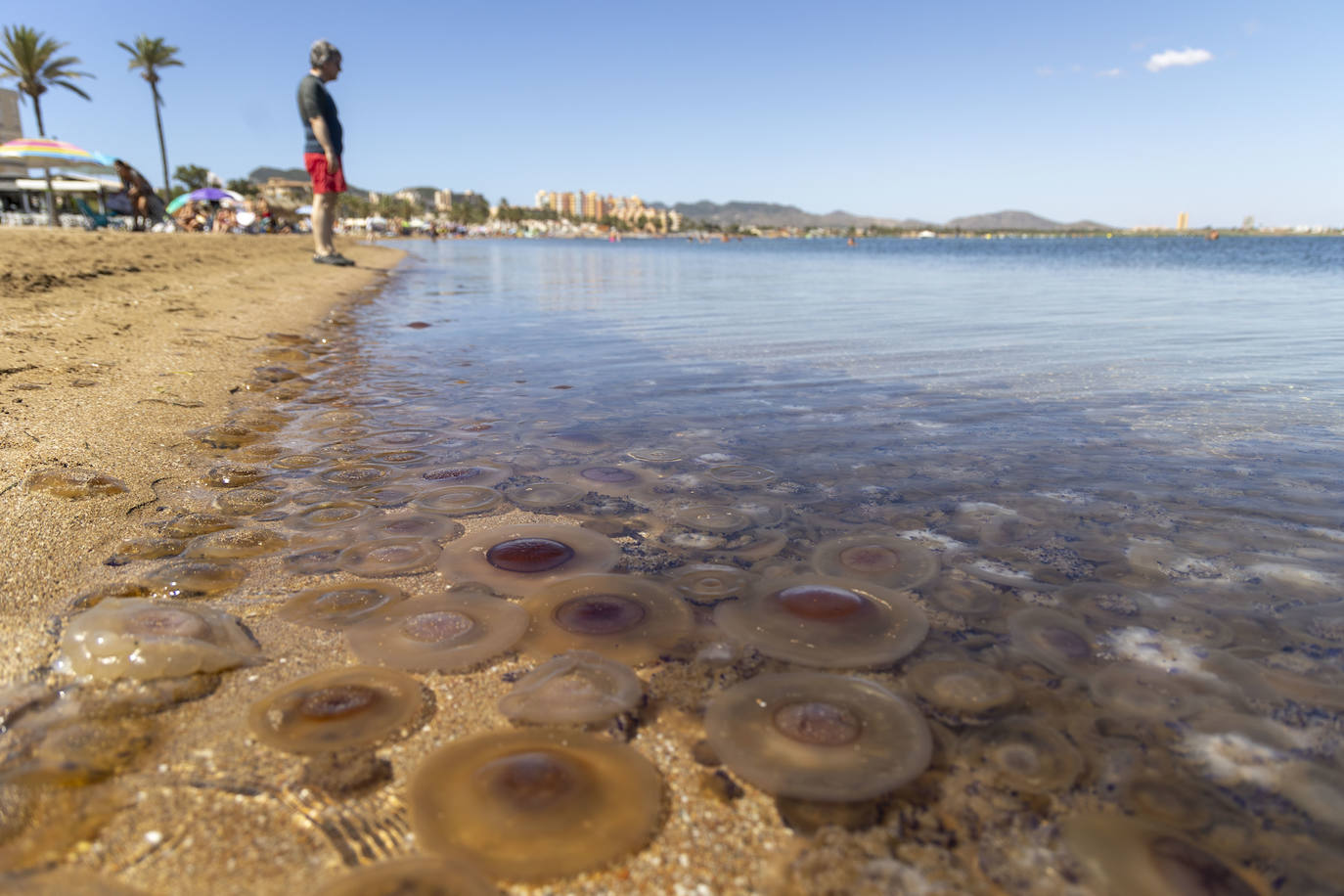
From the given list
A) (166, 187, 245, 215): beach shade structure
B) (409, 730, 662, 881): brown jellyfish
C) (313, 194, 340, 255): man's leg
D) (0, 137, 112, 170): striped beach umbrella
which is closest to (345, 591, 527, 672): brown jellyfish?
(409, 730, 662, 881): brown jellyfish

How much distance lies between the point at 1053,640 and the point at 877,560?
60cm

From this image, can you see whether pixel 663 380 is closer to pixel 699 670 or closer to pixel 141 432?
pixel 141 432

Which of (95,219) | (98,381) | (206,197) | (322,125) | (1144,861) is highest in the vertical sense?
(206,197)

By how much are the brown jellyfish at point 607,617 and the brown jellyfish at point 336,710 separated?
1.13 feet

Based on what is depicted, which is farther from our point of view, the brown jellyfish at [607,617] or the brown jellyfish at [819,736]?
the brown jellyfish at [607,617]

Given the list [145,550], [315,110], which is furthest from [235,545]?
[315,110]

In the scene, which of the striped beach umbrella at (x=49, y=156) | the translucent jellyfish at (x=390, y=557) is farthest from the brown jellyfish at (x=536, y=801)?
the striped beach umbrella at (x=49, y=156)

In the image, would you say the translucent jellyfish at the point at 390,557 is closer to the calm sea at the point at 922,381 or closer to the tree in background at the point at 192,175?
the calm sea at the point at 922,381

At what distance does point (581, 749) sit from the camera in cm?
140

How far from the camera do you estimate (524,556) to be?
7.55ft

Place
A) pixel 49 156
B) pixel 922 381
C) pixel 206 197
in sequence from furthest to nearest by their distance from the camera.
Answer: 1. pixel 206 197
2. pixel 49 156
3. pixel 922 381

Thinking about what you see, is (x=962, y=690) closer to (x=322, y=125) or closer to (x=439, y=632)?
(x=439, y=632)

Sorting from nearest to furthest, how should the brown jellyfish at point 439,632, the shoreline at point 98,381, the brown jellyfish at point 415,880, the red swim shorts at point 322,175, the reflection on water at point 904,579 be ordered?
the brown jellyfish at point 415,880 < the reflection on water at point 904,579 < the brown jellyfish at point 439,632 < the shoreline at point 98,381 < the red swim shorts at point 322,175

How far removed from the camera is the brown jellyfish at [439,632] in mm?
1716
